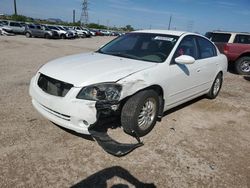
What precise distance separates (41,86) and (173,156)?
2.21 metres

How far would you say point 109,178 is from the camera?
108 inches

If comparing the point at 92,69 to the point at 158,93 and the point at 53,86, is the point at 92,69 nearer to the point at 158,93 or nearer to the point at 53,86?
the point at 53,86

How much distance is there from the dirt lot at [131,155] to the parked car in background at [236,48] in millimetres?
5733

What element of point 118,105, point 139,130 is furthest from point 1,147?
point 139,130

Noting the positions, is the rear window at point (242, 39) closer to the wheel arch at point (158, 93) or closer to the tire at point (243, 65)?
the tire at point (243, 65)

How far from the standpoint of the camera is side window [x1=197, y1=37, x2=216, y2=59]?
16.5 feet

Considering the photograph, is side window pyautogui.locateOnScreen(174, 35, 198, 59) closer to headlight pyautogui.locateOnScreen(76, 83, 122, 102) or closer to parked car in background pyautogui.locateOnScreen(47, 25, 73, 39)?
headlight pyautogui.locateOnScreen(76, 83, 122, 102)

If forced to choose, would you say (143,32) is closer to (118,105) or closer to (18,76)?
(118,105)

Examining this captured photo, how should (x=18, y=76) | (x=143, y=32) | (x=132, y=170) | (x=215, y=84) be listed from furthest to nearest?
(x=18, y=76) → (x=215, y=84) → (x=143, y=32) → (x=132, y=170)

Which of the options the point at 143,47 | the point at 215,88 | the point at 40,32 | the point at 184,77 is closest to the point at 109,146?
the point at 184,77

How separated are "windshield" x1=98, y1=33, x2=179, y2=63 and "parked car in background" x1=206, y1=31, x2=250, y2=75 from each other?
6.27 meters

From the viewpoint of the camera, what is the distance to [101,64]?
12.1 ft

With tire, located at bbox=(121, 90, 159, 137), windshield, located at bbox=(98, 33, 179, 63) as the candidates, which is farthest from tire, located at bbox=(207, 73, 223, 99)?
tire, located at bbox=(121, 90, 159, 137)

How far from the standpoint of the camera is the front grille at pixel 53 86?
322cm
